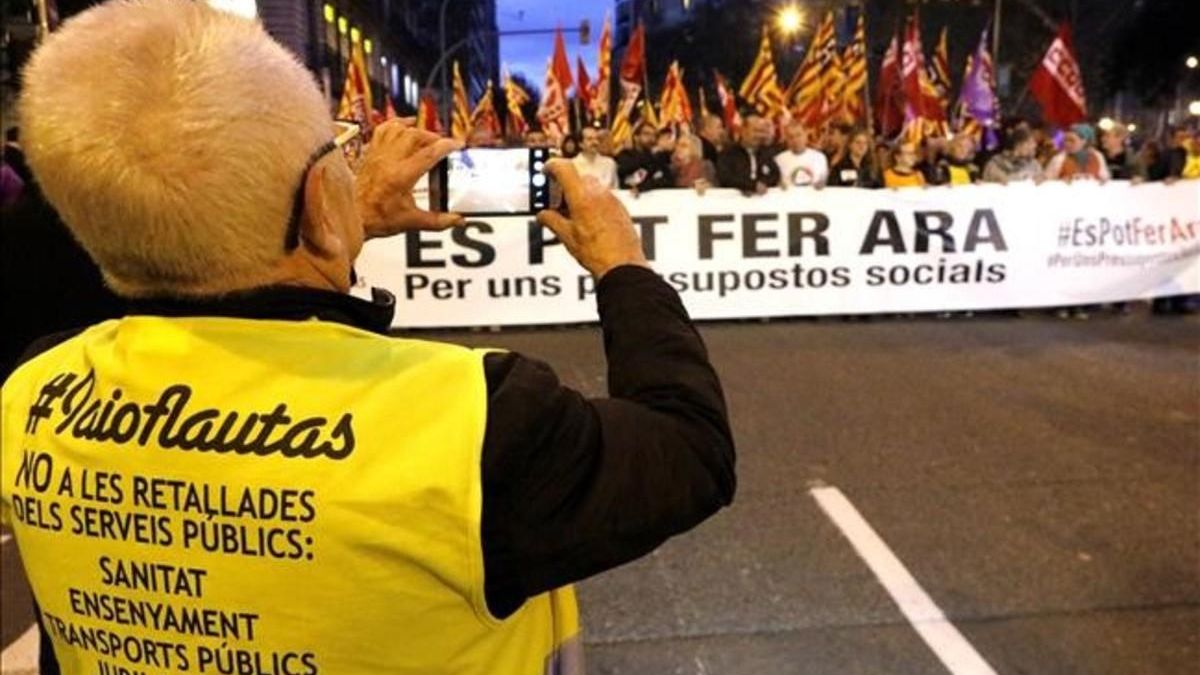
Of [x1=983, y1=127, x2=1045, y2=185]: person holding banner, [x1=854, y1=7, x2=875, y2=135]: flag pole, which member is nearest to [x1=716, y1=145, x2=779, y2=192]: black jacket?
[x1=854, y1=7, x2=875, y2=135]: flag pole

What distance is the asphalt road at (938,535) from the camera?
394 cm

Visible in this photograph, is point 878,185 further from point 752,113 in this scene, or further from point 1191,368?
point 1191,368

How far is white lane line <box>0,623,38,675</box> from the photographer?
12.9 ft

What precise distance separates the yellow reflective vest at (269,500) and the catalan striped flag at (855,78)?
11.4m

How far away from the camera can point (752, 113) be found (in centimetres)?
1184

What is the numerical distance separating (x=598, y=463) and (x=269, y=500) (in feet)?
1.06

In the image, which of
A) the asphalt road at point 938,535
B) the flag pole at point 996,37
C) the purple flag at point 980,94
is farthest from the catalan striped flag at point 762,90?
the flag pole at point 996,37

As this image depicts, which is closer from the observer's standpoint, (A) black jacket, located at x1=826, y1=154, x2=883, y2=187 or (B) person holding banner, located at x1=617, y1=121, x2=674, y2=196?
(B) person holding banner, located at x1=617, y1=121, x2=674, y2=196

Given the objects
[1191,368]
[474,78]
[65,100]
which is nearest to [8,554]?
[474,78]

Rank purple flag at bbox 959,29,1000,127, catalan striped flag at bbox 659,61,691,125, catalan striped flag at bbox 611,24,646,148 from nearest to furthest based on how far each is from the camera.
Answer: catalan striped flag at bbox 611,24,646,148 → catalan striped flag at bbox 659,61,691,125 → purple flag at bbox 959,29,1000,127

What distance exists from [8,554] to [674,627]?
9.39 ft

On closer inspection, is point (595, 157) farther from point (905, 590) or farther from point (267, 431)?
point (267, 431)

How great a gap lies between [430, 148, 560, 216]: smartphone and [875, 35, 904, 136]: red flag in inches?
479

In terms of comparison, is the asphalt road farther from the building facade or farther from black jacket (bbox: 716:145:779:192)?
black jacket (bbox: 716:145:779:192)
